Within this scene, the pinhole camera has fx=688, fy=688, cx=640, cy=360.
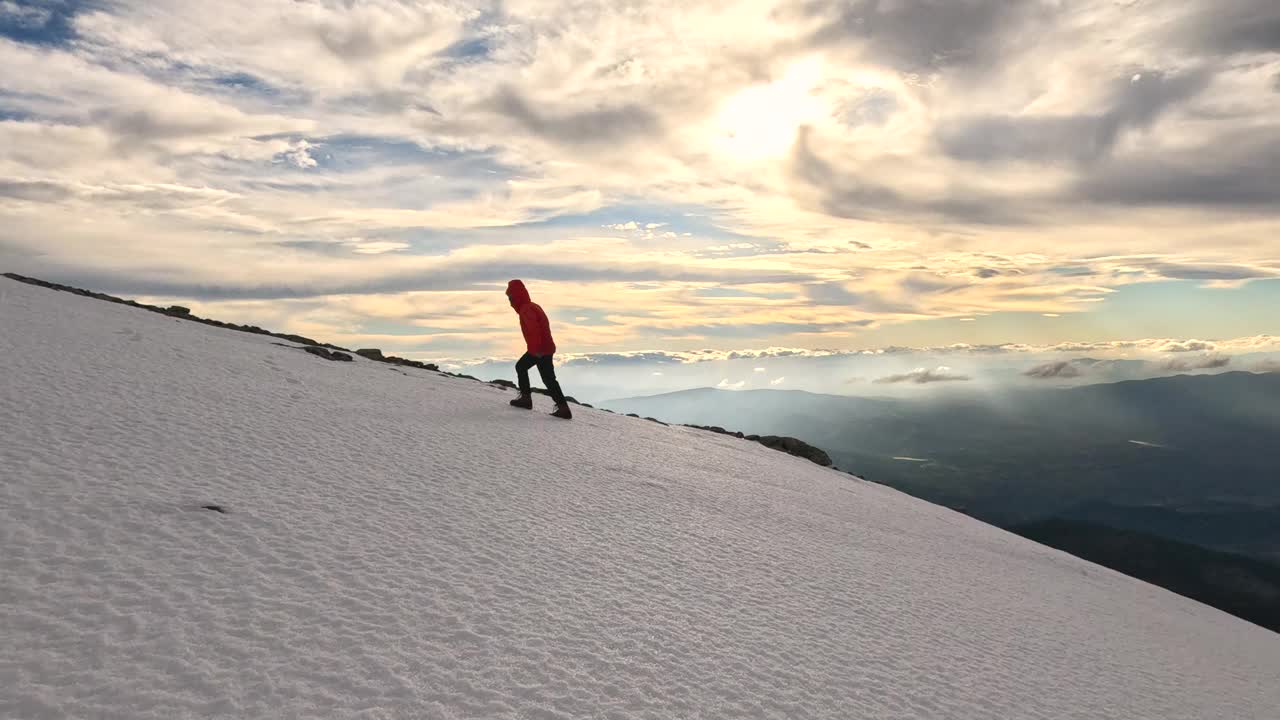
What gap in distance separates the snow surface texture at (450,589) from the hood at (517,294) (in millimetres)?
3344

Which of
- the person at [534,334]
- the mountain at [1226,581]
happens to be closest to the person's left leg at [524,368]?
the person at [534,334]

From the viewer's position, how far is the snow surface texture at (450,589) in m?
4.08

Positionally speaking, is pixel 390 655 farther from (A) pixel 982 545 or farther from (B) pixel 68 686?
(A) pixel 982 545

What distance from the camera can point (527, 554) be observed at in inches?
258

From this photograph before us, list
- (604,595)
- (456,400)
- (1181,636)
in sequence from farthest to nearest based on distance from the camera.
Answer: (456,400) → (1181,636) → (604,595)

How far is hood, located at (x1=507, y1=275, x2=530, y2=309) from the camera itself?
49.8 feet

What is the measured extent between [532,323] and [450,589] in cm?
995

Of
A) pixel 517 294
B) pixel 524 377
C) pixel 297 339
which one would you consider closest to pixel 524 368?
pixel 524 377

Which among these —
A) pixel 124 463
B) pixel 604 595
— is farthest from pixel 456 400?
pixel 604 595

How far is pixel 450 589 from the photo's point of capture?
17.8ft

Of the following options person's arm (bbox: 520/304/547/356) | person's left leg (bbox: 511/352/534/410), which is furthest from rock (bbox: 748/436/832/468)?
person's arm (bbox: 520/304/547/356)

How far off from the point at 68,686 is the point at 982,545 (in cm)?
1613

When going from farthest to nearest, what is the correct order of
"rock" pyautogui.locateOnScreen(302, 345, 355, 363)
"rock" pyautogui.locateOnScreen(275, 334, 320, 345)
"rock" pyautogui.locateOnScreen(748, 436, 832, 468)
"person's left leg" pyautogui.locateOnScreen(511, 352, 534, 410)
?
"rock" pyautogui.locateOnScreen(748, 436, 832, 468) < "rock" pyautogui.locateOnScreen(275, 334, 320, 345) < "rock" pyautogui.locateOnScreen(302, 345, 355, 363) < "person's left leg" pyautogui.locateOnScreen(511, 352, 534, 410)

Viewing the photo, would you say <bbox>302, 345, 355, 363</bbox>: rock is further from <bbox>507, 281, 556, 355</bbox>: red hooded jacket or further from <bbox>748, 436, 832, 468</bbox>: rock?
<bbox>748, 436, 832, 468</bbox>: rock
